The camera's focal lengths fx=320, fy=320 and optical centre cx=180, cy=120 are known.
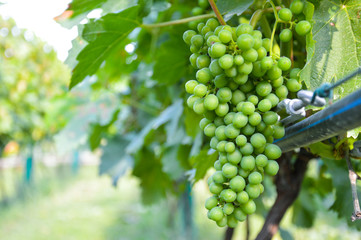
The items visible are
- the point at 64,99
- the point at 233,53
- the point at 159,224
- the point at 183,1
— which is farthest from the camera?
the point at 159,224

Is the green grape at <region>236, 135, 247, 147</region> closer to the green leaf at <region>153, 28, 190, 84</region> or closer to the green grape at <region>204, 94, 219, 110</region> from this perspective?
the green grape at <region>204, 94, 219, 110</region>

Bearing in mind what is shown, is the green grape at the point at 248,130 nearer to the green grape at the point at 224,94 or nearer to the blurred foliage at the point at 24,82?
the green grape at the point at 224,94

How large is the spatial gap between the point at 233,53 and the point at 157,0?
1.51ft

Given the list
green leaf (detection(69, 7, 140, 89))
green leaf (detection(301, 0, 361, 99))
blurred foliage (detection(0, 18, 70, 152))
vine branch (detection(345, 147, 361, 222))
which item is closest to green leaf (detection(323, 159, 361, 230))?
vine branch (detection(345, 147, 361, 222))

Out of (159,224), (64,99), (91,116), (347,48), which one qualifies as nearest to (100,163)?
(91,116)

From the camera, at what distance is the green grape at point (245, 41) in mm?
411

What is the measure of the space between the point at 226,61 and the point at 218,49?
0.02 metres

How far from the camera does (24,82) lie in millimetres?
5117

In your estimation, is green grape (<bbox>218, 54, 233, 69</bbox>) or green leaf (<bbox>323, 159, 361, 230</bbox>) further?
green leaf (<bbox>323, 159, 361, 230</bbox>)

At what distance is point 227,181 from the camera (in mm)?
460

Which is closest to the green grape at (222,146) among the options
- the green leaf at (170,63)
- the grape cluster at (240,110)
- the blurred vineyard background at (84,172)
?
the grape cluster at (240,110)

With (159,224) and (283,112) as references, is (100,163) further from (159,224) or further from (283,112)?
(159,224)

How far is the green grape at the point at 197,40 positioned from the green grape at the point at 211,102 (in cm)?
9

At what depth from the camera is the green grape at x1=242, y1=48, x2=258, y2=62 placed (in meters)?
0.42
